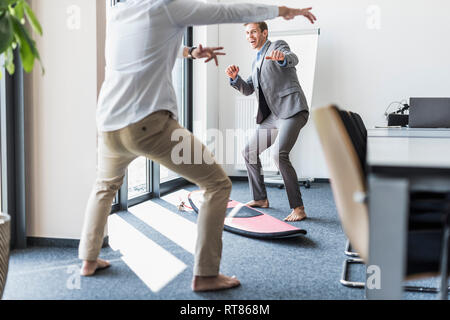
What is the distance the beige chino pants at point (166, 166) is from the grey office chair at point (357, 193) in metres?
0.72

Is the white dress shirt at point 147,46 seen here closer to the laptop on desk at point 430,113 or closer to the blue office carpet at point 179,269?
the blue office carpet at point 179,269

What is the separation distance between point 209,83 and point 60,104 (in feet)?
8.87

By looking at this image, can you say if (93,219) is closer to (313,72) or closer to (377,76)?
(313,72)

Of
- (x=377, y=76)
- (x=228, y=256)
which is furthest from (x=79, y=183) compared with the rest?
(x=377, y=76)

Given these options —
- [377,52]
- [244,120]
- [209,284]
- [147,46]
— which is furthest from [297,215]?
[377,52]

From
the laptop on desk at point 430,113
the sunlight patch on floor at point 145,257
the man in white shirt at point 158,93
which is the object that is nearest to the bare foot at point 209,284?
the man in white shirt at point 158,93

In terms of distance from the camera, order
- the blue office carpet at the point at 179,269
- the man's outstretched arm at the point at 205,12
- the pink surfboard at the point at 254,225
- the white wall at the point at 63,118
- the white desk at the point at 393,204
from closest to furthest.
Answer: the white desk at the point at 393,204
the man's outstretched arm at the point at 205,12
the blue office carpet at the point at 179,269
the white wall at the point at 63,118
the pink surfboard at the point at 254,225

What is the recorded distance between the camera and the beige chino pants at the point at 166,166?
67.0 inches

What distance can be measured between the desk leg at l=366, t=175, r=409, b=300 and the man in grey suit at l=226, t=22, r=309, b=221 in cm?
220

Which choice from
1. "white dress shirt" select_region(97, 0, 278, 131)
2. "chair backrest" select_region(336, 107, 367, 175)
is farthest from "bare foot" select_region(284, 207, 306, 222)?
"white dress shirt" select_region(97, 0, 278, 131)

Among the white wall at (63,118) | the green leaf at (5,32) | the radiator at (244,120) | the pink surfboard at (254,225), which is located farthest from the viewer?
the radiator at (244,120)

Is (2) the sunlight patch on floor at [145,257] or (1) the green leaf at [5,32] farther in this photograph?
(2) the sunlight patch on floor at [145,257]

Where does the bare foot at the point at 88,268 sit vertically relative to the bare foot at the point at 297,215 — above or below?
above

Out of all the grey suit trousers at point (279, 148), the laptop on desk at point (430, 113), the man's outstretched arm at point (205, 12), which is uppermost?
the man's outstretched arm at point (205, 12)
